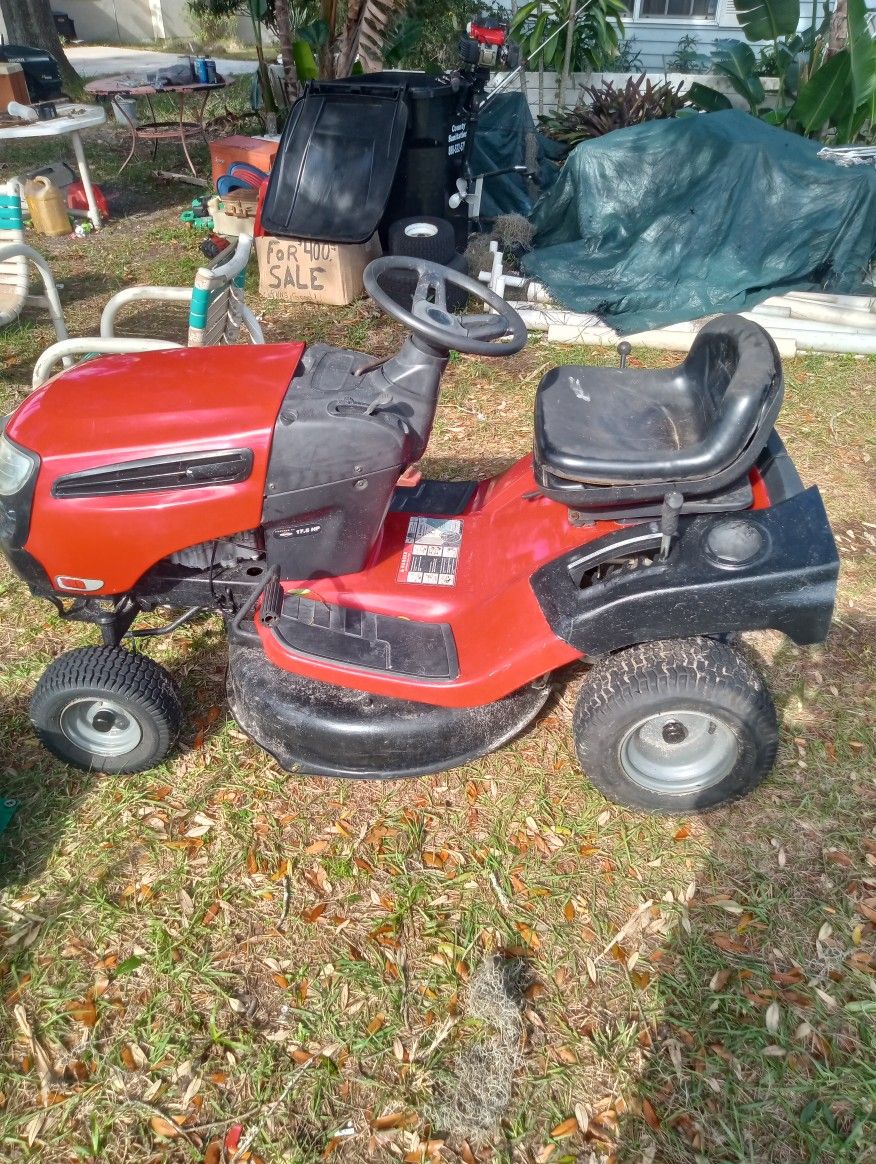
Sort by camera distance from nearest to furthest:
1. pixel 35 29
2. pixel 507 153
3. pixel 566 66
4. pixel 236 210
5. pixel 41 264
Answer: pixel 41 264 → pixel 236 210 → pixel 507 153 → pixel 566 66 → pixel 35 29

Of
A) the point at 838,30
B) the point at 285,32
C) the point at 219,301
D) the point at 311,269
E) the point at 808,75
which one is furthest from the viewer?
the point at 285,32

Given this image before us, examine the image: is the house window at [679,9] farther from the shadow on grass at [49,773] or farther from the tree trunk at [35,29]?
the shadow on grass at [49,773]

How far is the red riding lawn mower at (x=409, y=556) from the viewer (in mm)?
2084

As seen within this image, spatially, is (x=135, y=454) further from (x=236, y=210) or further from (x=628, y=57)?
(x=628, y=57)

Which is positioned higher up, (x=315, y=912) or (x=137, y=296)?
(x=137, y=296)

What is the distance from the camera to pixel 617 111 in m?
7.91

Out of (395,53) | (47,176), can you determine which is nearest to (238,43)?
(395,53)

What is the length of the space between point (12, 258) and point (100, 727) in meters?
3.26

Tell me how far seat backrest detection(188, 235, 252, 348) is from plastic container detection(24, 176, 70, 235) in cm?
491

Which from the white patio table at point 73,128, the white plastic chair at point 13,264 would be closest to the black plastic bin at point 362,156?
the white plastic chair at point 13,264

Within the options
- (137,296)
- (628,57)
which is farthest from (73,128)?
(628,57)

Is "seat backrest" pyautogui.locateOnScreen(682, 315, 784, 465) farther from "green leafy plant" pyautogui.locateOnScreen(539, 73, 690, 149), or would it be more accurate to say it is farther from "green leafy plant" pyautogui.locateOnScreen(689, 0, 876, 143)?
"green leafy plant" pyautogui.locateOnScreen(539, 73, 690, 149)

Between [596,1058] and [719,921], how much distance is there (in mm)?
523

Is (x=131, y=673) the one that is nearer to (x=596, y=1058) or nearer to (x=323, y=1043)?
(x=323, y=1043)
